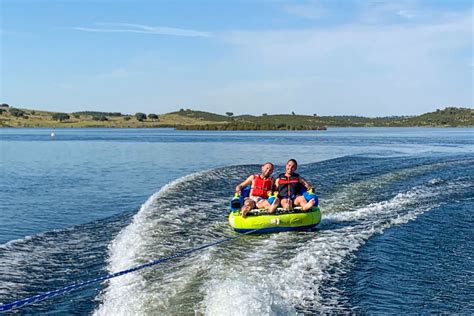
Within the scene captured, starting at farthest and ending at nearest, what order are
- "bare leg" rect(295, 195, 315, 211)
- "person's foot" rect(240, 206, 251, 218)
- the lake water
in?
1. "bare leg" rect(295, 195, 315, 211)
2. "person's foot" rect(240, 206, 251, 218)
3. the lake water

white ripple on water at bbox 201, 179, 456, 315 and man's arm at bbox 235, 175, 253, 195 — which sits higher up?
man's arm at bbox 235, 175, 253, 195

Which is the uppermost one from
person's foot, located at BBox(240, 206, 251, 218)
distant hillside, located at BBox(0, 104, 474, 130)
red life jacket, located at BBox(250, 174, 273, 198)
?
distant hillside, located at BBox(0, 104, 474, 130)

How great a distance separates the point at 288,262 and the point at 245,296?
8.94ft

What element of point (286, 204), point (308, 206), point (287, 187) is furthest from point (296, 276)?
point (287, 187)

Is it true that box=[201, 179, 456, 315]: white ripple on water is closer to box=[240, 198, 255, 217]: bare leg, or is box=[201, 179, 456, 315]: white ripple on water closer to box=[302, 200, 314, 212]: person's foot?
box=[302, 200, 314, 212]: person's foot

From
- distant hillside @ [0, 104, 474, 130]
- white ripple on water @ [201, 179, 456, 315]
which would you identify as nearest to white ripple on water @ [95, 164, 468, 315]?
white ripple on water @ [201, 179, 456, 315]

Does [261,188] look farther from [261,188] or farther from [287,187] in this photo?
[287,187]

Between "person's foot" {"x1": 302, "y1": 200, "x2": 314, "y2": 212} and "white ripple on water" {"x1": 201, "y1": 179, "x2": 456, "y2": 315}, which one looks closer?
"white ripple on water" {"x1": 201, "y1": 179, "x2": 456, "y2": 315}

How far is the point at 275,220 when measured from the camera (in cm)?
1262

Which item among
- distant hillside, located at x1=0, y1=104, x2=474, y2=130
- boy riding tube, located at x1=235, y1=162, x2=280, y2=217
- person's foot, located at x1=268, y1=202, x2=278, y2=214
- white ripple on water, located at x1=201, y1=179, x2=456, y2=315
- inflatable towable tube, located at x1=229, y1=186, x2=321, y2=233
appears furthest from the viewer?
distant hillside, located at x1=0, y1=104, x2=474, y2=130

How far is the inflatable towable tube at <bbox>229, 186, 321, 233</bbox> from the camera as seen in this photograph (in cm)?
1252

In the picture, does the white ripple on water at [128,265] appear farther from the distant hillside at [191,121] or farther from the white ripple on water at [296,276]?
the distant hillside at [191,121]

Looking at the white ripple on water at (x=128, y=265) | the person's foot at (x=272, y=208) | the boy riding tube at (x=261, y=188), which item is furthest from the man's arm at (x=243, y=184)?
the white ripple on water at (x=128, y=265)

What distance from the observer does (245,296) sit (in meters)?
7.59
